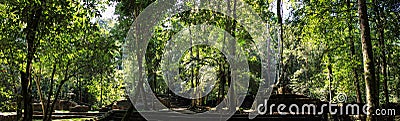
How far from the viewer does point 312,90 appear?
30.1 metres

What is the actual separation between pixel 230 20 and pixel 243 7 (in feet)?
15.0

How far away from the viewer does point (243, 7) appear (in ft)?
66.9

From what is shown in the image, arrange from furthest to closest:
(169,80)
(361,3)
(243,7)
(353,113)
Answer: (169,80) → (243,7) → (353,113) → (361,3)

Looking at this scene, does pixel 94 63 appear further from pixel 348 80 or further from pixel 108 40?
pixel 348 80

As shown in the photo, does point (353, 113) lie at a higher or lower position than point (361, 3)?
lower

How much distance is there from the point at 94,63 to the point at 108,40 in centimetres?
118

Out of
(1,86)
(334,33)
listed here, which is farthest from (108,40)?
(334,33)

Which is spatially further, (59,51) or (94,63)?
(94,63)

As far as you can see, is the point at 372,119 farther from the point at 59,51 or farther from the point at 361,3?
the point at 59,51

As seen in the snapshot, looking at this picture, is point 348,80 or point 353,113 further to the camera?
point 348,80

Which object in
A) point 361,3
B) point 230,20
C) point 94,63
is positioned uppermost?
point 230,20

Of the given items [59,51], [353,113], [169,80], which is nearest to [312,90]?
[169,80]

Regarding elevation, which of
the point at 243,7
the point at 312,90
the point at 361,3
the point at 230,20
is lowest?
the point at 312,90

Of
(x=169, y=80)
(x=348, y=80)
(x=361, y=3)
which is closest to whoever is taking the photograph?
(x=361, y=3)
